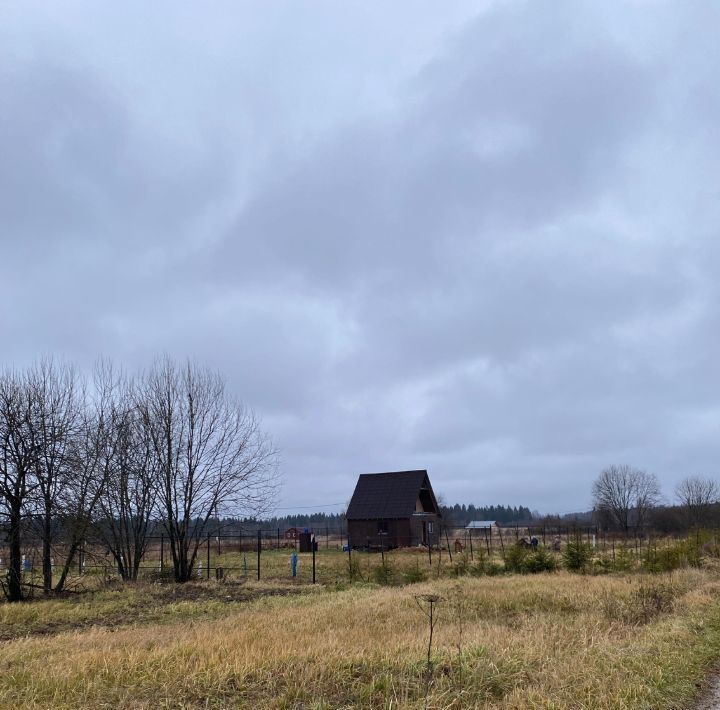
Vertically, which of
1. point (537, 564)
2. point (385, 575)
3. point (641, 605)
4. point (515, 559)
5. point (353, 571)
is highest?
point (641, 605)

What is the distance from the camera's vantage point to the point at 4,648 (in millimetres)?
8445

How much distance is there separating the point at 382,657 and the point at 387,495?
41.5m

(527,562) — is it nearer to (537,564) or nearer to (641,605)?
(537,564)

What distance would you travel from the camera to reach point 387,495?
157 ft

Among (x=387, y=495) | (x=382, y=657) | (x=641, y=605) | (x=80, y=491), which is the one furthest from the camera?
(x=387, y=495)

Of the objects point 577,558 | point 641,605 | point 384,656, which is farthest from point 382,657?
point 577,558

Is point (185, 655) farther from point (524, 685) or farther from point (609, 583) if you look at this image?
point (609, 583)

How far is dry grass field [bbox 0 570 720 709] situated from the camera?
5.89 m

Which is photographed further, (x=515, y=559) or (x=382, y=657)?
(x=515, y=559)

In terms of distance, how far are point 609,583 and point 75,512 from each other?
1561 cm

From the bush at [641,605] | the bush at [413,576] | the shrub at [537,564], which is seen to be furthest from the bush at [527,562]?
the bush at [641,605]

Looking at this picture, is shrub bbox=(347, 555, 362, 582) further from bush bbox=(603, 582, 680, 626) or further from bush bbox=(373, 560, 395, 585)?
bush bbox=(603, 582, 680, 626)

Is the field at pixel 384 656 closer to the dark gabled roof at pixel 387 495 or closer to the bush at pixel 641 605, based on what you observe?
the bush at pixel 641 605

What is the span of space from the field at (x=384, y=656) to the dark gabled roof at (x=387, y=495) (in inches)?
1305
